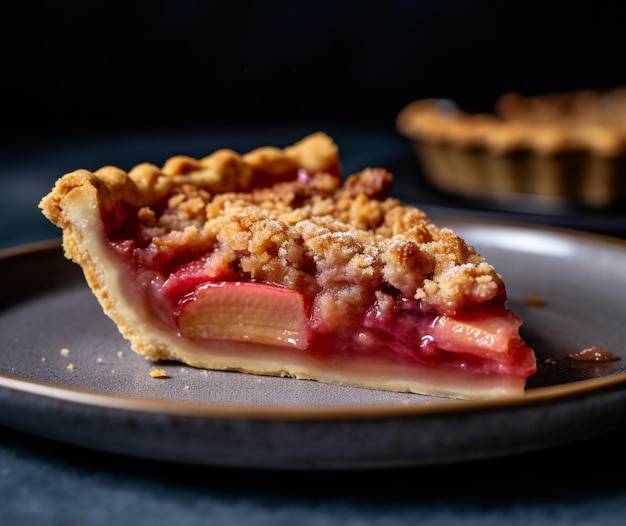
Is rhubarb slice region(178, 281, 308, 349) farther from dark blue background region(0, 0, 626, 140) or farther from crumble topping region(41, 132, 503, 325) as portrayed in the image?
dark blue background region(0, 0, 626, 140)

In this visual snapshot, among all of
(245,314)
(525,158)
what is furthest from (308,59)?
(245,314)

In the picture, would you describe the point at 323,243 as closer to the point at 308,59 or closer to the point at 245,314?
the point at 245,314

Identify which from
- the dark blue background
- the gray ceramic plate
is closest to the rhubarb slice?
the gray ceramic plate

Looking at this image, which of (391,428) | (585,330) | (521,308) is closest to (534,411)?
(391,428)

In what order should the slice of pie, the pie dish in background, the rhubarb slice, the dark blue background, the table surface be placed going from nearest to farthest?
the table surface < the slice of pie < the rhubarb slice < the pie dish in background < the dark blue background

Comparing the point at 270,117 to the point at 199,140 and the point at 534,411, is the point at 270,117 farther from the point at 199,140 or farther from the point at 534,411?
the point at 534,411
